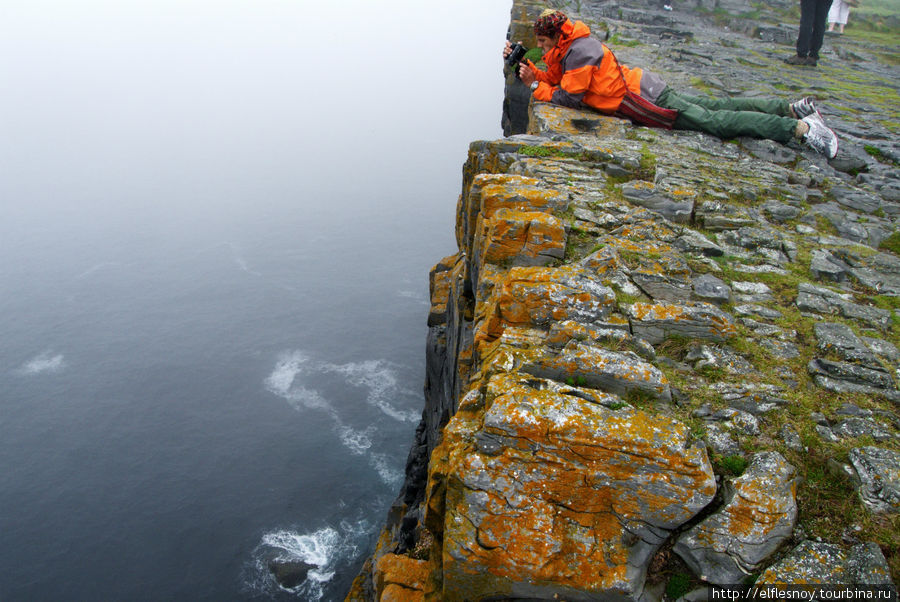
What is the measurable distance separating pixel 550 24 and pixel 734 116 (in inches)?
289

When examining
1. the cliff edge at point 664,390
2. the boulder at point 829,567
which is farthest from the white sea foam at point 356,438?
the boulder at point 829,567

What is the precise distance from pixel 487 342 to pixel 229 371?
73.8 meters

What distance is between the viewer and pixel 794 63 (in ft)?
109

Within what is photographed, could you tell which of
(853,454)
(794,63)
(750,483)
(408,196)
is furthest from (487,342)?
(408,196)

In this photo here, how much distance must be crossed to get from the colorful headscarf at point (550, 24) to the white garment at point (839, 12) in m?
46.4

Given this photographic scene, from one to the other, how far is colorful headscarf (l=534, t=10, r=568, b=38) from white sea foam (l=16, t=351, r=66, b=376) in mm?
90483

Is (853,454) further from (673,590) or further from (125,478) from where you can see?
(125,478)

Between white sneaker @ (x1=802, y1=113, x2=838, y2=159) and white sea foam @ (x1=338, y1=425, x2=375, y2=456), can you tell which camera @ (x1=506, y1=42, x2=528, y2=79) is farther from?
white sea foam @ (x1=338, y1=425, x2=375, y2=456)

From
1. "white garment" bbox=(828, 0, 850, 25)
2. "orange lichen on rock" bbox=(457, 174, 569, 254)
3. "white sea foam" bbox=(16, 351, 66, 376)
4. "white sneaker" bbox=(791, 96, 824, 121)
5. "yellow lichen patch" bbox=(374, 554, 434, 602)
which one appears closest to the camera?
"yellow lichen patch" bbox=(374, 554, 434, 602)

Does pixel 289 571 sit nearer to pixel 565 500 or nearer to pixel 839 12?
pixel 565 500

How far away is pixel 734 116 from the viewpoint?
719 inches

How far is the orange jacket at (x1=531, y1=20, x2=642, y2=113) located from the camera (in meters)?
16.9

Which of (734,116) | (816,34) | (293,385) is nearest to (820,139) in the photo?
(734,116)

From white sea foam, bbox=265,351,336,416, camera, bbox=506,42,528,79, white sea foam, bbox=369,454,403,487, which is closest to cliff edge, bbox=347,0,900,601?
camera, bbox=506,42,528,79
